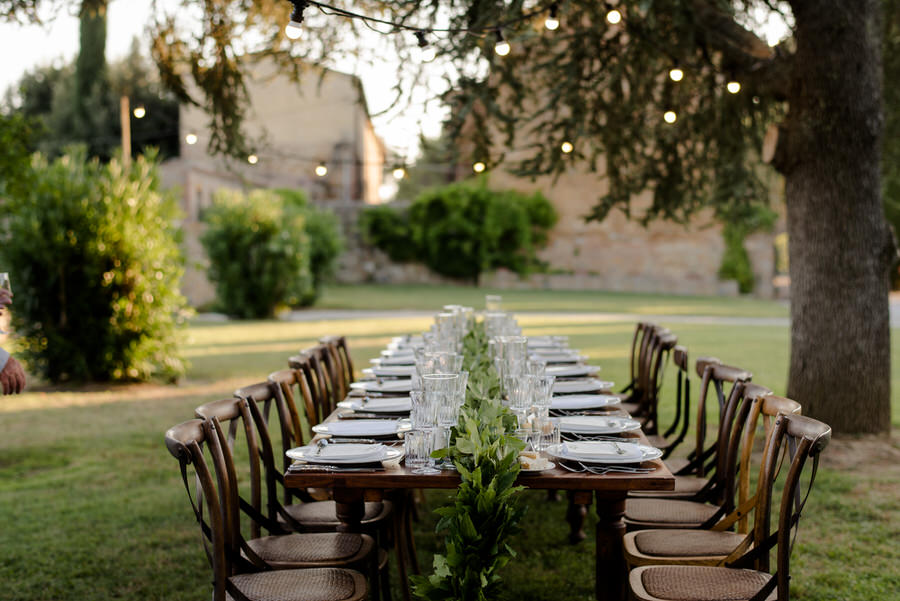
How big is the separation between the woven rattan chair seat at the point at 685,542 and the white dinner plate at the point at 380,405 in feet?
3.39

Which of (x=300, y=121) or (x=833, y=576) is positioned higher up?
(x=300, y=121)

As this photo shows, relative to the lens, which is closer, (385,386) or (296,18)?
(296,18)

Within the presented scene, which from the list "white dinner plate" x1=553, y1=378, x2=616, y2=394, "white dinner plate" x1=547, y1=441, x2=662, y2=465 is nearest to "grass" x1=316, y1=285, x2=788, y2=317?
"white dinner plate" x1=553, y1=378, x2=616, y2=394

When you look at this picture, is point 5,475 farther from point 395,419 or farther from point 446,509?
point 446,509

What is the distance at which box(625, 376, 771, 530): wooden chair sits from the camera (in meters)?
3.18

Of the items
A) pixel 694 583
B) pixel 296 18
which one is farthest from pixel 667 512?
pixel 296 18

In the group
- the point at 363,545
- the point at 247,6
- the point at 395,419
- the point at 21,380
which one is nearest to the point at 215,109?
the point at 247,6

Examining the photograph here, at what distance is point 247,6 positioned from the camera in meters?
6.89

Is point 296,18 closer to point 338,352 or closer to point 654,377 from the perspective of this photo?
point 338,352

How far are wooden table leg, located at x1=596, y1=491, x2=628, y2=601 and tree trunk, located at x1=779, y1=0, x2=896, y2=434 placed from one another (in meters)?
3.79

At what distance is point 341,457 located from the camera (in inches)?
105

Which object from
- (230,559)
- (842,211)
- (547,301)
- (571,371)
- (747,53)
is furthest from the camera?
(547,301)

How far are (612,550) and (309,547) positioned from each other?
1.04 meters

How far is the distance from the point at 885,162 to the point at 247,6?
6547mm
